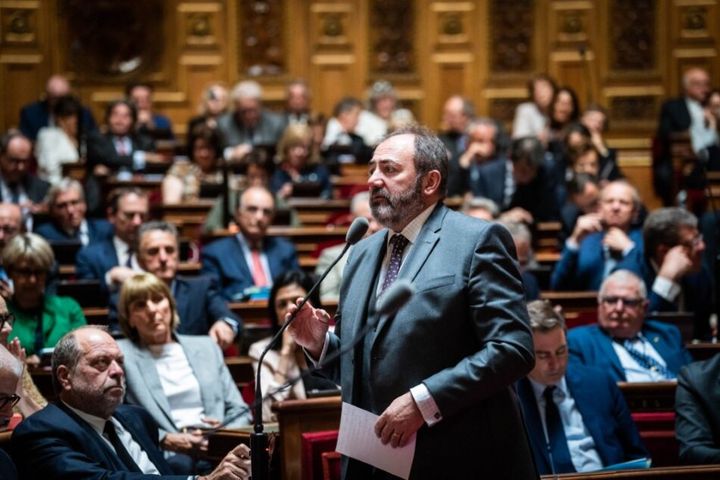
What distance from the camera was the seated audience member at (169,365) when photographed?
14.3 feet

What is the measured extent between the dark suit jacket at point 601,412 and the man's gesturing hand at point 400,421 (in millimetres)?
1374

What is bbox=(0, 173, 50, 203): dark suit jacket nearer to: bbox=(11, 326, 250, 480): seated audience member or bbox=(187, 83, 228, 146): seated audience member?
bbox=(187, 83, 228, 146): seated audience member

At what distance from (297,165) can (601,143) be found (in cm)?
222

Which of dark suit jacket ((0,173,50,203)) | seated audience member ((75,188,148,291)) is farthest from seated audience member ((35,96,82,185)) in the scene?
seated audience member ((75,188,148,291))

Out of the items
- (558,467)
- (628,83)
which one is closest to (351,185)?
(628,83)

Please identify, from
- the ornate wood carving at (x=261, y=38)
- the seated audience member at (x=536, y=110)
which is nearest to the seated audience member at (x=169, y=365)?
the seated audience member at (x=536, y=110)

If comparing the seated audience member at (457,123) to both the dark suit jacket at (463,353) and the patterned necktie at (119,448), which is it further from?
the dark suit jacket at (463,353)

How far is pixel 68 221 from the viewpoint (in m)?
6.79

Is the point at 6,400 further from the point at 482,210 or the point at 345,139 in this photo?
the point at 345,139

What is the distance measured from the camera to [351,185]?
338 inches

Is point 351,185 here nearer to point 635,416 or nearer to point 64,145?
point 64,145

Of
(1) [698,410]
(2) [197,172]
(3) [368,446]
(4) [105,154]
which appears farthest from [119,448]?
(4) [105,154]

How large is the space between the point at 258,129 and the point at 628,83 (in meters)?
3.44

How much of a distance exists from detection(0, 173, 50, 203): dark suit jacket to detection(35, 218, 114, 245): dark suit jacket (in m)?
0.90
